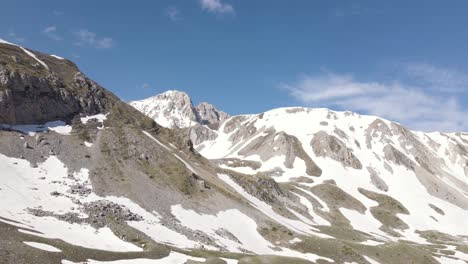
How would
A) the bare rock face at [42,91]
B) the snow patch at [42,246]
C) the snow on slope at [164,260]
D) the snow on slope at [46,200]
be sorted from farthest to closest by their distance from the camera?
the bare rock face at [42,91] < the snow on slope at [46,200] < the snow on slope at [164,260] < the snow patch at [42,246]

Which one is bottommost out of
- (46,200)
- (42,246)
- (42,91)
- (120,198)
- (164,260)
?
(42,246)

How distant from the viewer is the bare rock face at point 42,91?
96500mm

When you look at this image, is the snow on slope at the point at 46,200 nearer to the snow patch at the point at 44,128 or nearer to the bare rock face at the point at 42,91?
the snow patch at the point at 44,128

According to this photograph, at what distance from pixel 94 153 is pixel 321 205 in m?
89.9

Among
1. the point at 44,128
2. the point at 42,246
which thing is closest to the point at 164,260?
the point at 42,246

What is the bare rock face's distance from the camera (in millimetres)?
96500

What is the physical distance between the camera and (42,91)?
105 meters

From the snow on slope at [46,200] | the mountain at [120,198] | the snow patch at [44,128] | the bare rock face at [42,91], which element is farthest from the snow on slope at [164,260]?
the bare rock face at [42,91]

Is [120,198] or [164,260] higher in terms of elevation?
[120,198]

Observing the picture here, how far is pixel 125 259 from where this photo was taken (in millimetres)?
52312

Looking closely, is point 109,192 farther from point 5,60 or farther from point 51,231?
point 5,60

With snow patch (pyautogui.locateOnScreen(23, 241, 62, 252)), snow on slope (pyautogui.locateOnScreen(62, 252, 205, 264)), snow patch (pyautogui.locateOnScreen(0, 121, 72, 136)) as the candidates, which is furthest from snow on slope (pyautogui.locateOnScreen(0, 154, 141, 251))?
snow patch (pyautogui.locateOnScreen(0, 121, 72, 136))

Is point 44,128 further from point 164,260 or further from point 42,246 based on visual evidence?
point 164,260

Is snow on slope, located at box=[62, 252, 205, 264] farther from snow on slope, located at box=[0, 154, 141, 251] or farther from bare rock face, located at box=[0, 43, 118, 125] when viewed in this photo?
bare rock face, located at box=[0, 43, 118, 125]
